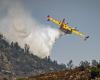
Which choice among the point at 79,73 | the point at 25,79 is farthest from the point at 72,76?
the point at 25,79

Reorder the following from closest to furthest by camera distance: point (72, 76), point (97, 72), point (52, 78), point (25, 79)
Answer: point (97, 72) → point (72, 76) → point (52, 78) → point (25, 79)

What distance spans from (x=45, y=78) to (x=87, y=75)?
1811 centimetres

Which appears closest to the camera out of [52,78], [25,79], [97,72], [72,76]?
[97,72]

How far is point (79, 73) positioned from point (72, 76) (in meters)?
2.38

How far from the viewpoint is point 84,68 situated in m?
104

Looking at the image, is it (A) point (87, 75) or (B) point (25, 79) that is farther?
(B) point (25, 79)

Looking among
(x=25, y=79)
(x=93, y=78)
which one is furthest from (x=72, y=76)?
(x=25, y=79)

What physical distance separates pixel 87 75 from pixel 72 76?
674cm

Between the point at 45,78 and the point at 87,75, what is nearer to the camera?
the point at 87,75

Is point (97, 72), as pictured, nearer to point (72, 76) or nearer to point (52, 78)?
point (72, 76)

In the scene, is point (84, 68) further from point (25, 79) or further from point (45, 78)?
point (25, 79)

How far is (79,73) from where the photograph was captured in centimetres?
9875

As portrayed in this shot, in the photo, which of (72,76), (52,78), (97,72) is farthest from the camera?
(52,78)

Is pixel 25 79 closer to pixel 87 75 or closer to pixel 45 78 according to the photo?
pixel 45 78
